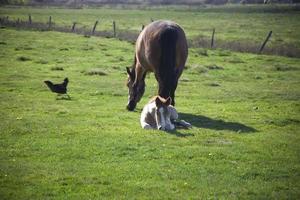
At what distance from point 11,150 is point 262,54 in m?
26.7

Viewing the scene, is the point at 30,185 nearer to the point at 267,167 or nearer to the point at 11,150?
the point at 11,150

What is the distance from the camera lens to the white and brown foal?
13.7 m

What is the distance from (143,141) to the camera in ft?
41.3

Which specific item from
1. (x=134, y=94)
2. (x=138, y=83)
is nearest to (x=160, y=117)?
(x=134, y=94)

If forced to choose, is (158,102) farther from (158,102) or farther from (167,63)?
(167,63)

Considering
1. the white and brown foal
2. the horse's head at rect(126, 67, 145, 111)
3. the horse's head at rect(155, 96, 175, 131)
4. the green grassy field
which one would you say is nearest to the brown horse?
the horse's head at rect(126, 67, 145, 111)

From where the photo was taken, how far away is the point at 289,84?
2430 centimetres

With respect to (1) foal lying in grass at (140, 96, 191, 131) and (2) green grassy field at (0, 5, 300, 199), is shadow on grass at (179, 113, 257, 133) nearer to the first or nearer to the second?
(2) green grassy field at (0, 5, 300, 199)

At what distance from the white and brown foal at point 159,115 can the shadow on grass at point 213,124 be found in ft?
3.08

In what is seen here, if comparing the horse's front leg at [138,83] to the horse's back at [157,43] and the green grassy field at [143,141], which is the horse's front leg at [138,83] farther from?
the horse's back at [157,43]

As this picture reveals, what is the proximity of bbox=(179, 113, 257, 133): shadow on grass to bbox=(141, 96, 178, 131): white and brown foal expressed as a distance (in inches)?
36.9

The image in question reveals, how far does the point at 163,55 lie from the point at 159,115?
2220 mm

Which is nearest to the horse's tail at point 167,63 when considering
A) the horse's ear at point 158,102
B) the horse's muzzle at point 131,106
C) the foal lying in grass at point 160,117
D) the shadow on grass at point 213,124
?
the foal lying in grass at point 160,117

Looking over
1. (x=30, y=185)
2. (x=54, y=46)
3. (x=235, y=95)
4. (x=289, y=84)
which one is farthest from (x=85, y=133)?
(x=54, y=46)
